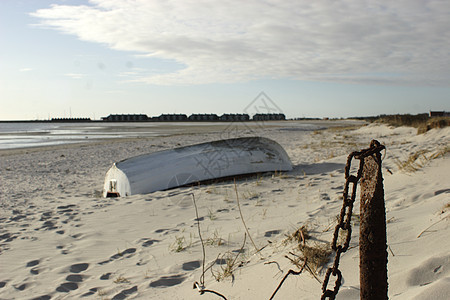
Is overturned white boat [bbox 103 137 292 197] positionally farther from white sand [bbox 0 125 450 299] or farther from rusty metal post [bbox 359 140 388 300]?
rusty metal post [bbox 359 140 388 300]

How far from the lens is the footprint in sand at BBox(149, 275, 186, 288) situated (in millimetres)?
2834

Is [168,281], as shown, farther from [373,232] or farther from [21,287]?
[373,232]

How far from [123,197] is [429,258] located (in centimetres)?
501

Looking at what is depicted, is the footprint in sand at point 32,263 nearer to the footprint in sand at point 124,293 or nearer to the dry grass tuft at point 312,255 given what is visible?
the footprint in sand at point 124,293

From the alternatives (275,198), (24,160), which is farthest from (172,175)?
(24,160)

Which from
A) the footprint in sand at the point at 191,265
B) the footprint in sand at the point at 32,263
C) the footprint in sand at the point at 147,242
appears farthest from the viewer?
the footprint in sand at the point at 147,242

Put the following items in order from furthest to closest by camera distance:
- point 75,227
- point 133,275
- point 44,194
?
point 44,194 → point 75,227 → point 133,275

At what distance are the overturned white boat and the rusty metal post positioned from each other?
5212 millimetres

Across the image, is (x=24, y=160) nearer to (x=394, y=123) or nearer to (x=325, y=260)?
(x=325, y=260)

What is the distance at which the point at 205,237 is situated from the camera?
3875 millimetres

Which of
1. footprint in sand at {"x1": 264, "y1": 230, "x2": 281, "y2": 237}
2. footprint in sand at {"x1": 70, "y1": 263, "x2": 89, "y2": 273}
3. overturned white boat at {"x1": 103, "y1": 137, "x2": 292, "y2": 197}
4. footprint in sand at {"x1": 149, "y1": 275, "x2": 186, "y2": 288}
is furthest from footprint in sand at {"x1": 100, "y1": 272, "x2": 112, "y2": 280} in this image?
overturned white boat at {"x1": 103, "y1": 137, "x2": 292, "y2": 197}

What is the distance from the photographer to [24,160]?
11.9 metres

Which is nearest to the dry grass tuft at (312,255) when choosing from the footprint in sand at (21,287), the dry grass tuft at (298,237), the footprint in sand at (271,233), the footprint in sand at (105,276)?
the dry grass tuft at (298,237)

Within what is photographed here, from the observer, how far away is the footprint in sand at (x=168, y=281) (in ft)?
9.30
